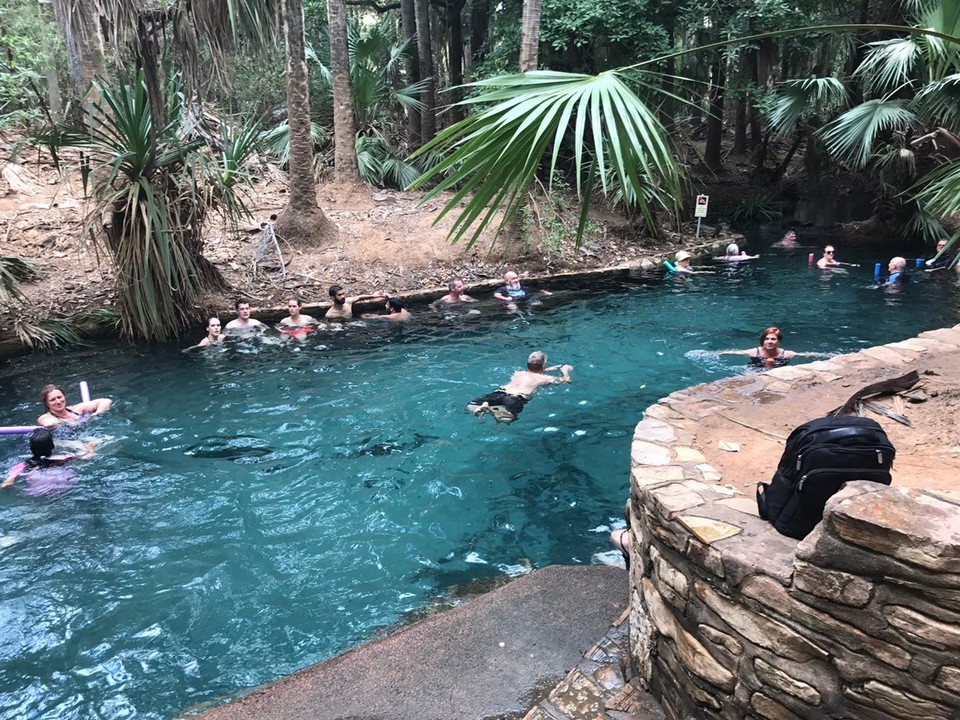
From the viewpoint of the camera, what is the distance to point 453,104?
375 cm

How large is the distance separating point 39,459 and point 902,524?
21.8 feet

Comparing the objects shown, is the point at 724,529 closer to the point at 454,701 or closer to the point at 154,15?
the point at 454,701

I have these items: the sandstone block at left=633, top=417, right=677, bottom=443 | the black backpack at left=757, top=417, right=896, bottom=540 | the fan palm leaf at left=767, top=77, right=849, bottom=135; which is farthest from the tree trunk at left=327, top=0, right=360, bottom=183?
the black backpack at left=757, top=417, right=896, bottom=540

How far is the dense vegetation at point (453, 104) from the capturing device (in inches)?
133

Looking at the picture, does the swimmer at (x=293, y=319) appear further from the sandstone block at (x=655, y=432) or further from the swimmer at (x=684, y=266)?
the swimmer at (x=684, y=266)

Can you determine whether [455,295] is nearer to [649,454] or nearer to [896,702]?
[649,454]

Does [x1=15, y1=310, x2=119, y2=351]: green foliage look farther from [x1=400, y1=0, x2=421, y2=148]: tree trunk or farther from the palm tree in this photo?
[x1=400, y1=0, x2=421, y2=148]: tree trunk

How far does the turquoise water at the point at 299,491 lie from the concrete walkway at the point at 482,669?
565mm

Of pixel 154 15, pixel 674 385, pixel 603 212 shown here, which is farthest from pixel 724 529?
pixel 603 212

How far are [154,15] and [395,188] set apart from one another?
7.71 m

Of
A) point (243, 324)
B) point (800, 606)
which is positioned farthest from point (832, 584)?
point (243, 324)

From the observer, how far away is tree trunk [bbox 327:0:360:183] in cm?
1274

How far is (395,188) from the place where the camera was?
15.5 metres

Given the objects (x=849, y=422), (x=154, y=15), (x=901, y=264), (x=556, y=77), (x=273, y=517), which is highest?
(x=154, y=15)
